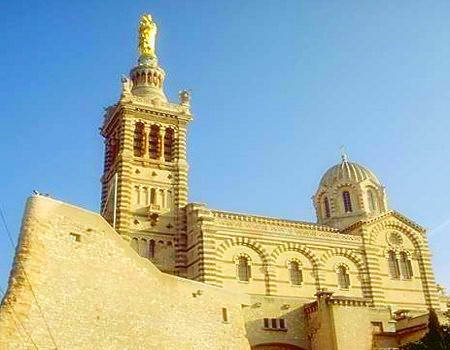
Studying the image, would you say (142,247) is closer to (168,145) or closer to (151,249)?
(151,249)

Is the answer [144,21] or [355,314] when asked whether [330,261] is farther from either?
[144,21]

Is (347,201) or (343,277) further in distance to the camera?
(347,201)

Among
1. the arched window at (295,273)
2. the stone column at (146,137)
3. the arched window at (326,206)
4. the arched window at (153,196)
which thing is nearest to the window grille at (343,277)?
the arched window at (295,273)

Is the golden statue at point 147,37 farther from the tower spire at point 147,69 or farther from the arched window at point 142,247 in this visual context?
the arched window at point 142,247

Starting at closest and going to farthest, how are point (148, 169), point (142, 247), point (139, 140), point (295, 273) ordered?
point (142, 247), point (295, 273), point (148, 169), point (139, 140)

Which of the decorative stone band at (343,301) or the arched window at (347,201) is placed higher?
the arched window at (347,201)

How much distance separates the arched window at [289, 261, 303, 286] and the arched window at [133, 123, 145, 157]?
39.5ft

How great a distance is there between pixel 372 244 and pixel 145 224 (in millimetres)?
15484

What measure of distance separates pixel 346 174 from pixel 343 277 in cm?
997

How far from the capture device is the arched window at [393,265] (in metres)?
40.0

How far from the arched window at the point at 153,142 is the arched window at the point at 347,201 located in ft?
50.3

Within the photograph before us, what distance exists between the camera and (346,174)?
150ft

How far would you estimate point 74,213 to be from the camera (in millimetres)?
20391

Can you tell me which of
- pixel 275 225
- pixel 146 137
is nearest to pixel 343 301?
pixel 275 225
